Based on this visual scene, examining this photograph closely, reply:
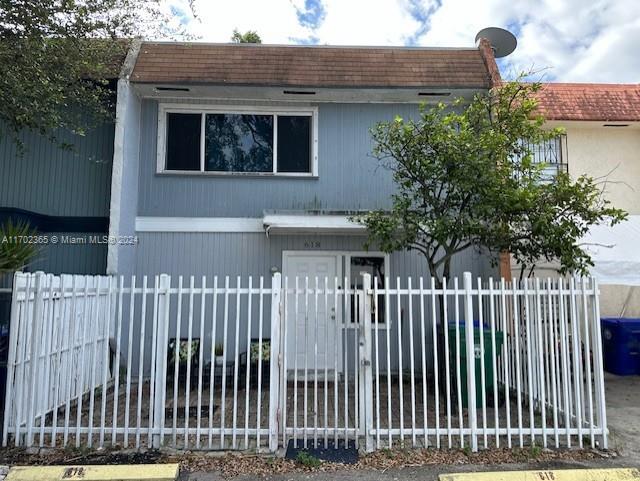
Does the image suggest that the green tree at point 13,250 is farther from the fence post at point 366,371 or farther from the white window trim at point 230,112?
the fence post at point 366,371

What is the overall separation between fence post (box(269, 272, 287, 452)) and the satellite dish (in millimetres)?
7612

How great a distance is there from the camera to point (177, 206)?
868 cm

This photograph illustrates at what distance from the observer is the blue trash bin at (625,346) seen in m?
8.65

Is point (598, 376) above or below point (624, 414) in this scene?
above

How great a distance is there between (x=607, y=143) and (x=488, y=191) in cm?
648

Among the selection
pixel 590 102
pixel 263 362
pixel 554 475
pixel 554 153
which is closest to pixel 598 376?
pixel 554 475

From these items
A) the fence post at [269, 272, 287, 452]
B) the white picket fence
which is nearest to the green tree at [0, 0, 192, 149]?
the white picket fence

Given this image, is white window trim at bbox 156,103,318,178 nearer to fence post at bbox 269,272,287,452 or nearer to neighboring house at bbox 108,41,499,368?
neighboring house at bbox 108,41,499,368

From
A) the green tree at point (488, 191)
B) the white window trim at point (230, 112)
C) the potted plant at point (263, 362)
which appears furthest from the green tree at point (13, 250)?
the green tree at point (488, 191)

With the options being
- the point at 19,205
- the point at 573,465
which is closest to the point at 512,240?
the point at 573,465

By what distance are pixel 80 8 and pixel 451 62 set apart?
266 inches

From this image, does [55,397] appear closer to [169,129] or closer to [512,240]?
[169,129]

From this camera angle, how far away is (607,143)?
10219 millimetres

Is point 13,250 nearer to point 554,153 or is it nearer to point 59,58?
point 59,58
